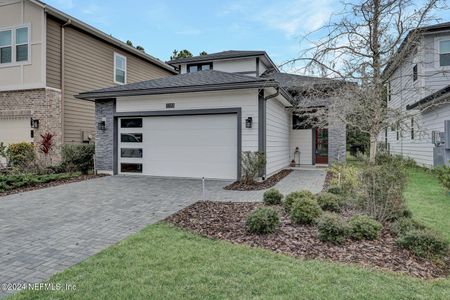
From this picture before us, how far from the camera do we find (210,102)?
33.7ft

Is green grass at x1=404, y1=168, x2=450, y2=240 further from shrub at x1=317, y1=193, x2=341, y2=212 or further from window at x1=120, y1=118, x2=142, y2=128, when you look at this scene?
window at x1=120, y1=118, x2=142, y2=128

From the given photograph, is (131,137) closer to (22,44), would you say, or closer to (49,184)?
(49,184)

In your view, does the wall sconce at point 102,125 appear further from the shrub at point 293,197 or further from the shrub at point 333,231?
the shrub at point 333,231

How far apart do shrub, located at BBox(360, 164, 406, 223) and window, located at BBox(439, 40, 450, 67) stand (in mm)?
11014

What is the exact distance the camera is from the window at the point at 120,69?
16625 millimetres

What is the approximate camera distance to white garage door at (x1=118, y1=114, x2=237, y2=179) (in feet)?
33.7

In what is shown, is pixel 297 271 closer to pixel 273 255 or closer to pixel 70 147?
pixel 273 255

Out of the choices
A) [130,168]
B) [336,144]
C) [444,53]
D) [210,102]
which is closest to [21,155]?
[130,168]

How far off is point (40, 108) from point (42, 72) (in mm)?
1413

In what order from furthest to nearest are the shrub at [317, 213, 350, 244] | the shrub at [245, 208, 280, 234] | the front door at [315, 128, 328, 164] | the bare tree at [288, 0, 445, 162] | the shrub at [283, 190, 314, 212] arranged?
the front door at [315, 128, 328, 164]
the bare tree at [288, 0, 445, 162]
the shrub at [283, 190, 314, 212]
the shrub at [245, 208, 280, 234]
the shrub at [317, 213, 350, 244]

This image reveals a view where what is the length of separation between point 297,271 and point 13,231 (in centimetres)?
430

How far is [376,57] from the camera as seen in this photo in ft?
21.1

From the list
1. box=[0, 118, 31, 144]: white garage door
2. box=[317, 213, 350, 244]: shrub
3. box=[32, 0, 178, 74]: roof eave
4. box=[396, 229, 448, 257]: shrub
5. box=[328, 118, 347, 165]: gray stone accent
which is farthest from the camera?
box=[328, 118, 347, 165]: gray stone accent

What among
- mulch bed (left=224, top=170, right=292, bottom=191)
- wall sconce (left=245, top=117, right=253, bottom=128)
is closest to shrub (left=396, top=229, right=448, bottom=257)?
mulch bed (left=224, top=170, right=292, bottom=191)
